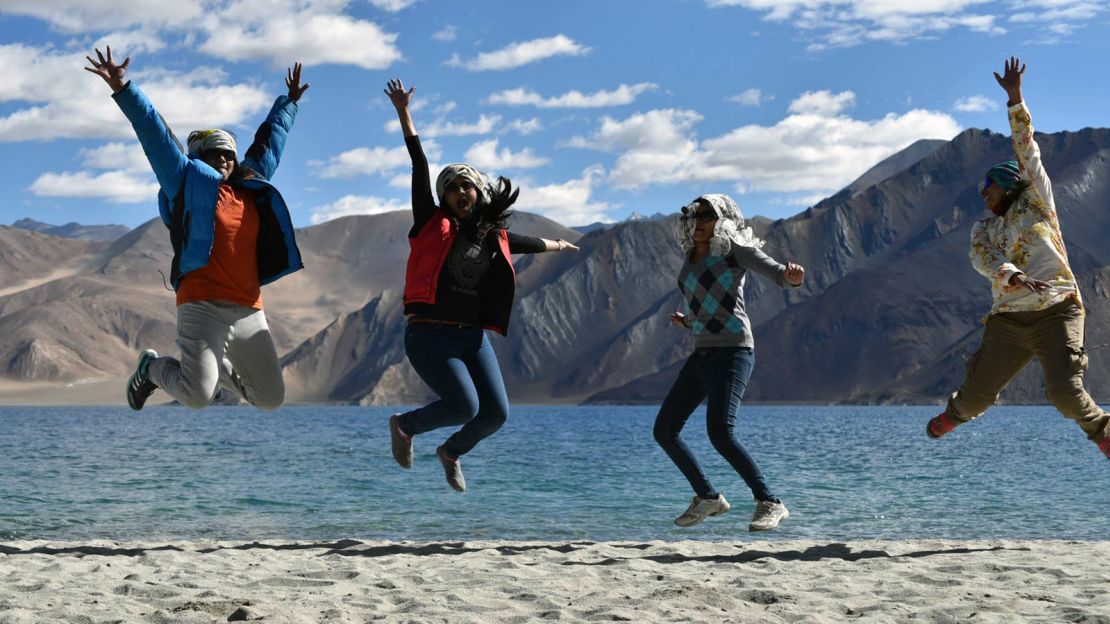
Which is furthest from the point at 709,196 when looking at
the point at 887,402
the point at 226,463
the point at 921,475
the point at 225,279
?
the point at 887,402

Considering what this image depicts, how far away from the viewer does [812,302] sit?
184375 millimetres

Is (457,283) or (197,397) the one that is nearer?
(197,397)

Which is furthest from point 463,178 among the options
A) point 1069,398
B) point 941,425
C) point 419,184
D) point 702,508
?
point 1069,398

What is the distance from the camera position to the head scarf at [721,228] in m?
8.73

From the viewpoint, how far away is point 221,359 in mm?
7996

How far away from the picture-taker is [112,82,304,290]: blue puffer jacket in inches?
294

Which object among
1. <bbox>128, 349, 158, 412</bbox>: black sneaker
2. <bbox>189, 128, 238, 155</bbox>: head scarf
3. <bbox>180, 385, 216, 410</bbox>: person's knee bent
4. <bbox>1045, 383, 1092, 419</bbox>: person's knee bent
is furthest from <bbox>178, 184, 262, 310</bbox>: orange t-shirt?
<bbox>1045, 383, 1092, 419</bbox>: person's knee bent

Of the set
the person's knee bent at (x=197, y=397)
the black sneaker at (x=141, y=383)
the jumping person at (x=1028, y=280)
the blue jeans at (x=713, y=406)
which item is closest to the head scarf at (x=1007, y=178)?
the jumping person at (x=1028, y=280)

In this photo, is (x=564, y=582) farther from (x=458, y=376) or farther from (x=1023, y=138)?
(x=1023, y=138)

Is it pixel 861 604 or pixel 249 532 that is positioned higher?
pixel 861 604

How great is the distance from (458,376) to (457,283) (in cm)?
61

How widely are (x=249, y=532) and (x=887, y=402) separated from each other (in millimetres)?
151997

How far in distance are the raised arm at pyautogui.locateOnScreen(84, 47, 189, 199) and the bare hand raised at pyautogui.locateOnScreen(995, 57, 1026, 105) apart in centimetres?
560

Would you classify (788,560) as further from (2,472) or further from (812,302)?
(812,302)
